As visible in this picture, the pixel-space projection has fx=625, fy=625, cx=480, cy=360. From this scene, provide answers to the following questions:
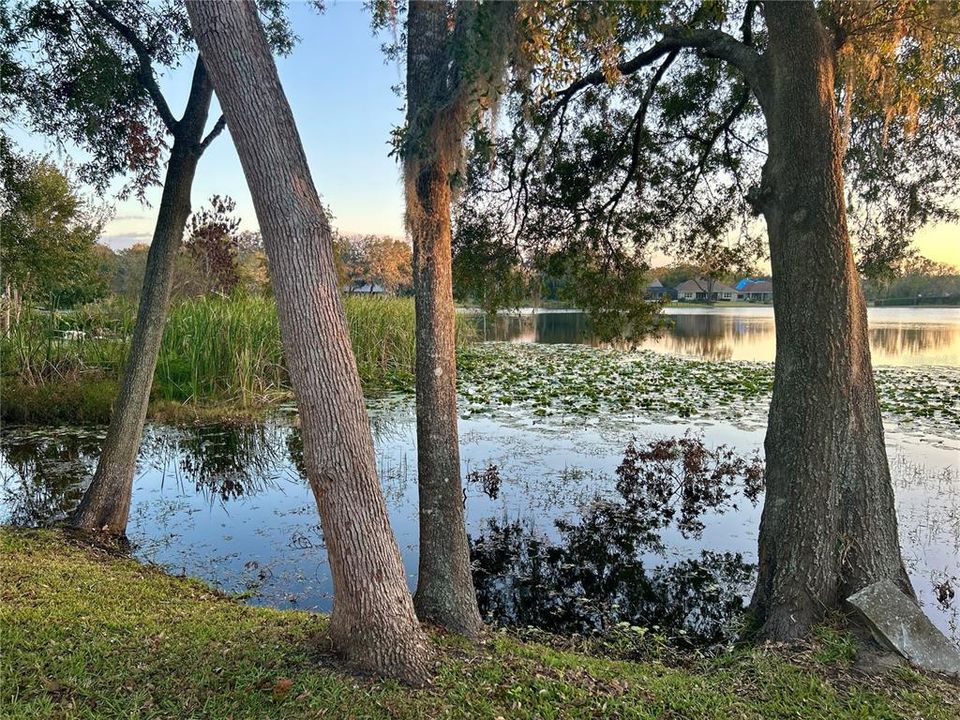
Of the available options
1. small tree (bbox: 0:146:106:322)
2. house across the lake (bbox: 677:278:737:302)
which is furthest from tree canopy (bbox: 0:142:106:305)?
house across the lake (bbox: 677:278:737:302)

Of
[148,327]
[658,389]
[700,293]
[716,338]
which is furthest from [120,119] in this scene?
[700,293]

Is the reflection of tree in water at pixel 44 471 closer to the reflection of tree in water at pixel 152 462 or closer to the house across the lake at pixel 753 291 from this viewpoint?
the reflection of tree in water at pixel 152 462

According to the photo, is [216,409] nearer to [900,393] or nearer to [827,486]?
[827,486]

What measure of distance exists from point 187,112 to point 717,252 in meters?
6.35

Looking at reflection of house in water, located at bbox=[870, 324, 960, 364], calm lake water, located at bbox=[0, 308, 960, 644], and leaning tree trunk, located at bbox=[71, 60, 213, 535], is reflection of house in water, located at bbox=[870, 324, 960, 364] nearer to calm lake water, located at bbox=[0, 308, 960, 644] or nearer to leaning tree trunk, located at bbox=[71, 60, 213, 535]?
calm lake water, located at bbox=[0, 308, 960, 644]

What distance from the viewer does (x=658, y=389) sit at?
42.9ft

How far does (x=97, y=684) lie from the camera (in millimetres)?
2752

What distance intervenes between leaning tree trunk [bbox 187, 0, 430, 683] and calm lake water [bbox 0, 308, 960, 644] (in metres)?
1.96

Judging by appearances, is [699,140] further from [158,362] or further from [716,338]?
[716,338]

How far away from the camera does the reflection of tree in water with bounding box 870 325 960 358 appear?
2053 cm

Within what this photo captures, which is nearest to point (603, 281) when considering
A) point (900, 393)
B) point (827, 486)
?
point (827, 486)

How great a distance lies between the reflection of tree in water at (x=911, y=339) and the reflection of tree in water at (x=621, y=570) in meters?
15.7

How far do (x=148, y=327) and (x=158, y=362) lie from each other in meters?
6.22

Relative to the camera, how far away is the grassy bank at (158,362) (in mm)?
9812
